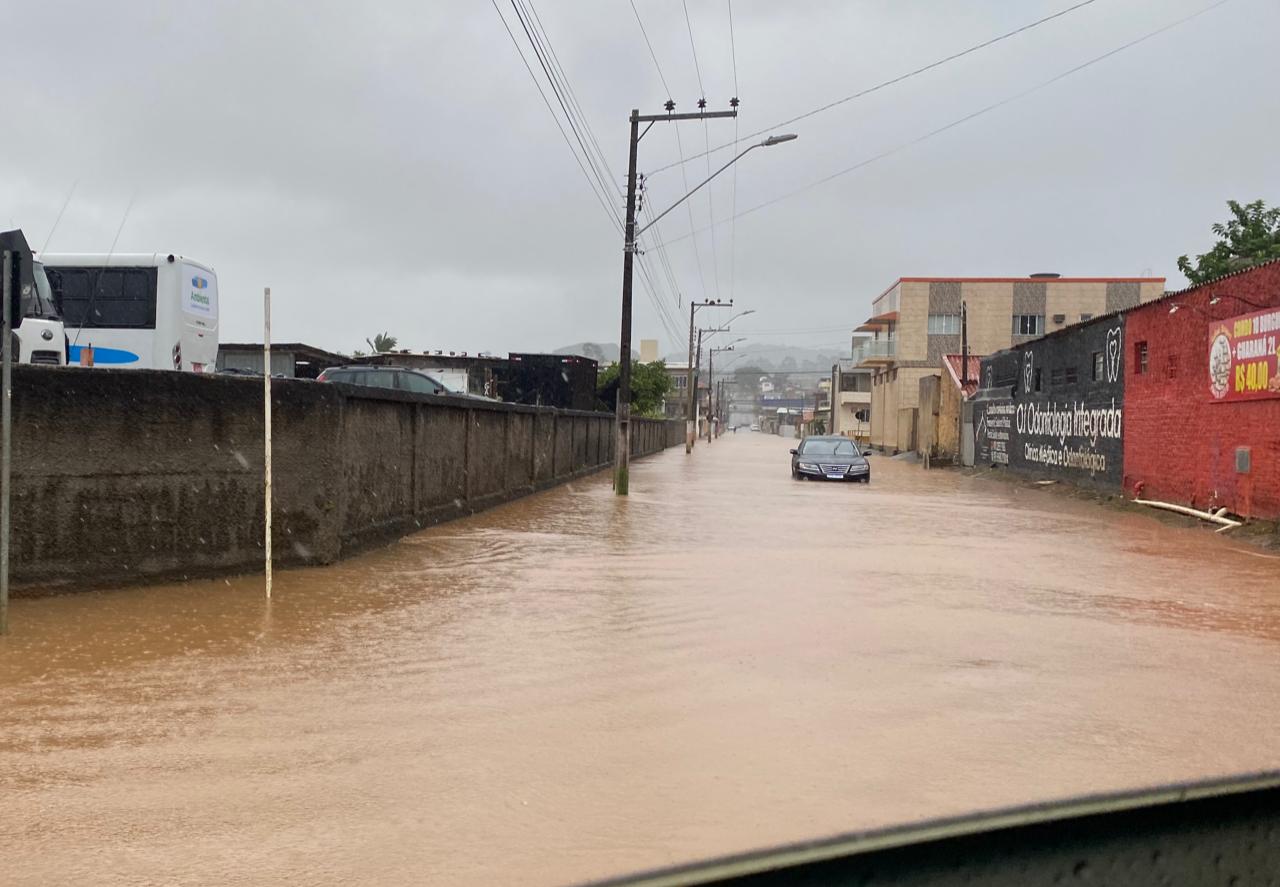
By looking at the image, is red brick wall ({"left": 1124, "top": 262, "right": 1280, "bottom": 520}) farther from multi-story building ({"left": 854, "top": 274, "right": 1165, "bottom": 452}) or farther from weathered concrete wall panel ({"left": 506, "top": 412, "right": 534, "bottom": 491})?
multi-story building ({"left": 854, "top": 274, "right": 1165, "bottom": 452})

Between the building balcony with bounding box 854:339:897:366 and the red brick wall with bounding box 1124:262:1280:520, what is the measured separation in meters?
47.0

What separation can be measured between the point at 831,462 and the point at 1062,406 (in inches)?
237

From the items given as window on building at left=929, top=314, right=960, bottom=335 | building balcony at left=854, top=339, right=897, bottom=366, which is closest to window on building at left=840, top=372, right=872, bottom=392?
building balcony at left=854, top=339, right=897, bottom=366

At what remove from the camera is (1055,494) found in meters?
25.2

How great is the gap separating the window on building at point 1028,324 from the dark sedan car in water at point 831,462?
4086cm

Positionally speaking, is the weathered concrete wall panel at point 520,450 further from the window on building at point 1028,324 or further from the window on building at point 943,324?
the window on building at point 1028,324

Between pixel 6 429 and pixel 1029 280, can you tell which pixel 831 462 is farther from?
pixel 1029 280

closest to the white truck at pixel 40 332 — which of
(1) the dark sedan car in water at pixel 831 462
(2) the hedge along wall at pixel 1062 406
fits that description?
(1) the dark sedan car in water at pixel 831 462

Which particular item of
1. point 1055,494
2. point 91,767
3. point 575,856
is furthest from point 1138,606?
point 1055,494

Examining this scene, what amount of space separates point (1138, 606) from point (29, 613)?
28.3 feet

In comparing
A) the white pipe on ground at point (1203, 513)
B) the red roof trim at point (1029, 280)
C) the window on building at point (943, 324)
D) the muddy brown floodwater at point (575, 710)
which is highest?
the red roof trim at point (1029, 280)

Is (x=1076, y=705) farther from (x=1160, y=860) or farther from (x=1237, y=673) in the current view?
(x=1160, y=860)

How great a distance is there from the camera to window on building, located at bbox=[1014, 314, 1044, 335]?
66688 millimetres

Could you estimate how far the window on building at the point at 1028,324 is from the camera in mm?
66688
